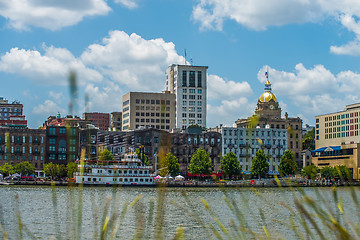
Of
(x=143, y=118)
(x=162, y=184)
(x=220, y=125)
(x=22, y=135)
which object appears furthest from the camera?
(x=143, y=118)

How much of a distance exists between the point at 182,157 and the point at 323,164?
3713cm

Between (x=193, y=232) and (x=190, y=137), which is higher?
(x=190, y=137)

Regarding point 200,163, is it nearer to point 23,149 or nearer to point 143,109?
point 23,149

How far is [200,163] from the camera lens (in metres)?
118

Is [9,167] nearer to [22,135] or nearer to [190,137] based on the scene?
[22,135]

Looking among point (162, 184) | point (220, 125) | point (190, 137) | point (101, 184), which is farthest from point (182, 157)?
point (162, 184)

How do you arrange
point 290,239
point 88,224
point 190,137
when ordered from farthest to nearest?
point 190,137
point 88,224
point 290,239

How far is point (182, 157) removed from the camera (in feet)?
417

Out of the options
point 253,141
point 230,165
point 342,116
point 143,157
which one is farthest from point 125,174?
point 342,116

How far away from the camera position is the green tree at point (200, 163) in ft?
388

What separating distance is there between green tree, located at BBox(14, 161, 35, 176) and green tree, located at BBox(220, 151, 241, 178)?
39985 millimetres

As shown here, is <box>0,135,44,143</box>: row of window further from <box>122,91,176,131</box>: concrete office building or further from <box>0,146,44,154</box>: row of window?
<box>122,91,176,131</box>: concrete office building

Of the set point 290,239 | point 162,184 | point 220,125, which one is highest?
point 220,125

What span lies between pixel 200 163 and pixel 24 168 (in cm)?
3604
